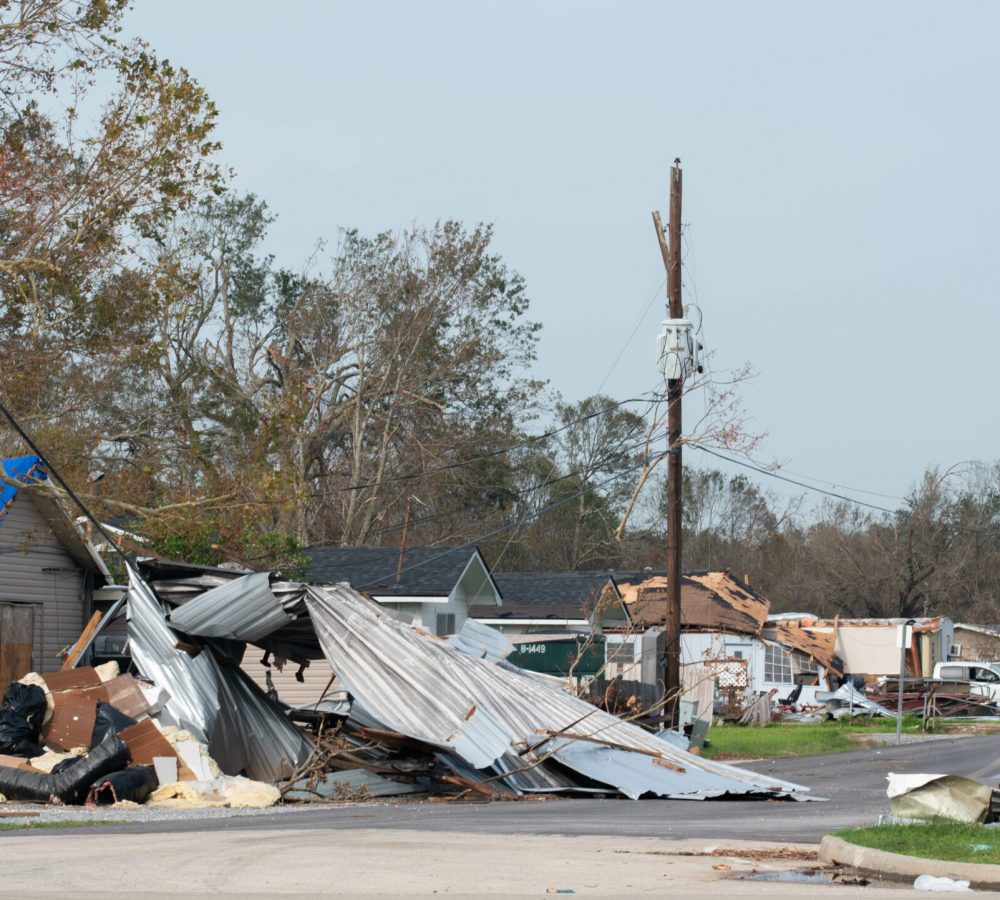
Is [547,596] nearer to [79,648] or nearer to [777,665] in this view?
[777,665]

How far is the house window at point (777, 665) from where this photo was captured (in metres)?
49.0

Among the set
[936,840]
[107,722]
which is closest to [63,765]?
[107,722]

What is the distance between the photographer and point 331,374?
1965 inches

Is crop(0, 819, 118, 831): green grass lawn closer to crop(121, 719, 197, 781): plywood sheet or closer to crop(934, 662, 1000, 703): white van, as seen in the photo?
crop(121, 719, 197, 781): plywood sheet

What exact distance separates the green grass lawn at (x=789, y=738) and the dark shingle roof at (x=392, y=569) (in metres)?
7.33

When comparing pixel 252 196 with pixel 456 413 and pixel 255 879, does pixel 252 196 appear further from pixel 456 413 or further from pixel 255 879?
pixel 255 879

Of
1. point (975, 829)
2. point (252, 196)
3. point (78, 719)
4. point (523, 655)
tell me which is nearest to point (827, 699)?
point (523, 655)

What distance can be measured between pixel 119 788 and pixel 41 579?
8355 millimetres

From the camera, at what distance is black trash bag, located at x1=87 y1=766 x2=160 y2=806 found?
55.2 feet

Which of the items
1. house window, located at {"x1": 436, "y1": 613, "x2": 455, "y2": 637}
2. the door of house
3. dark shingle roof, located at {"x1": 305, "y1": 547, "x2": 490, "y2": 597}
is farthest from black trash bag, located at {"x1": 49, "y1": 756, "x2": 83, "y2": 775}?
house window, located at {"x1": 436, "y1": 613, "x2": 455, "y2": 637}

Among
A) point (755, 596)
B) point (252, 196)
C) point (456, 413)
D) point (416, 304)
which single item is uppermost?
point (252, 196)

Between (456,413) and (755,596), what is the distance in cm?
1212

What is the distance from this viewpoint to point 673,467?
1117 inches

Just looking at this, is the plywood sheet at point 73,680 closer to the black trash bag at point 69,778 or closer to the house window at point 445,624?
the black trash bag at point 69,778
